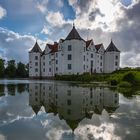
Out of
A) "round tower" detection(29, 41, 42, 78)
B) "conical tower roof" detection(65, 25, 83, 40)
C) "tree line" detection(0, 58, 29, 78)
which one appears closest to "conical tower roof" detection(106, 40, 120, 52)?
"conical tower roof" detection(65, 25, 83, 40)

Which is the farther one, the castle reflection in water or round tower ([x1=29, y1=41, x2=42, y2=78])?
round tower ([x1=29, y1=41, x2=42, y2=78])

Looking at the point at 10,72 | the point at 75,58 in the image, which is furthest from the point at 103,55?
the point at 10,72

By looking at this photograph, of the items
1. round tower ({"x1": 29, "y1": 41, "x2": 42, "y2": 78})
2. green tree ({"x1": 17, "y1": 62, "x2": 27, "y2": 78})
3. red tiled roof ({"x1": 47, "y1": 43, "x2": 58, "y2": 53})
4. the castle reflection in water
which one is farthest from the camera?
green tree ({"x1": 17, "y1": 62, "x2": 27, "y2": 78})

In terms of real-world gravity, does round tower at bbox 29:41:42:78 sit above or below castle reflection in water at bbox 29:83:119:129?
above

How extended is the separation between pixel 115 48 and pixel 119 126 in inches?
2430

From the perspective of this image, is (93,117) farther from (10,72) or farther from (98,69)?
(10,72)

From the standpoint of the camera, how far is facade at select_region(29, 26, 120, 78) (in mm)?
58219

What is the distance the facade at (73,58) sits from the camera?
5822 centimetres

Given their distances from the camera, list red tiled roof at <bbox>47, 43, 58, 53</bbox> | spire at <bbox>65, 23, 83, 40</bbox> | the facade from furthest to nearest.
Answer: red tiled roof at <bbox>47, 43, 58, 53</bbox> < the facade < spire at <bbox>65, 23, 83, 40</bbox>

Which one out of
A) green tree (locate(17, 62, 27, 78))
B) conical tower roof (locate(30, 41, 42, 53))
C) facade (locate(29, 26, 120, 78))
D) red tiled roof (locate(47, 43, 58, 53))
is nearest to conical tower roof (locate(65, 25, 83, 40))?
facade (locate(29, 26, 120, 78))

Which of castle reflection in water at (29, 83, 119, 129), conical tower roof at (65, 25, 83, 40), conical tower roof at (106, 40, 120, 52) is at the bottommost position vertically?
castle reflection in water at (29, 83, 119, 129)

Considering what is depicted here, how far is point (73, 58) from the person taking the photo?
191 feet

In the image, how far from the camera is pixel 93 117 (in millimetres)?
10242

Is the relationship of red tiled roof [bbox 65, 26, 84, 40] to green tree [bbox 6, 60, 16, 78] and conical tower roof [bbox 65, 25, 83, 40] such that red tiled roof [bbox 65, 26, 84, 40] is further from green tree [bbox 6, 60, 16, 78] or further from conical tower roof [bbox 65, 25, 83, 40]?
green tree [bbox 6, 60, 16, 78]
